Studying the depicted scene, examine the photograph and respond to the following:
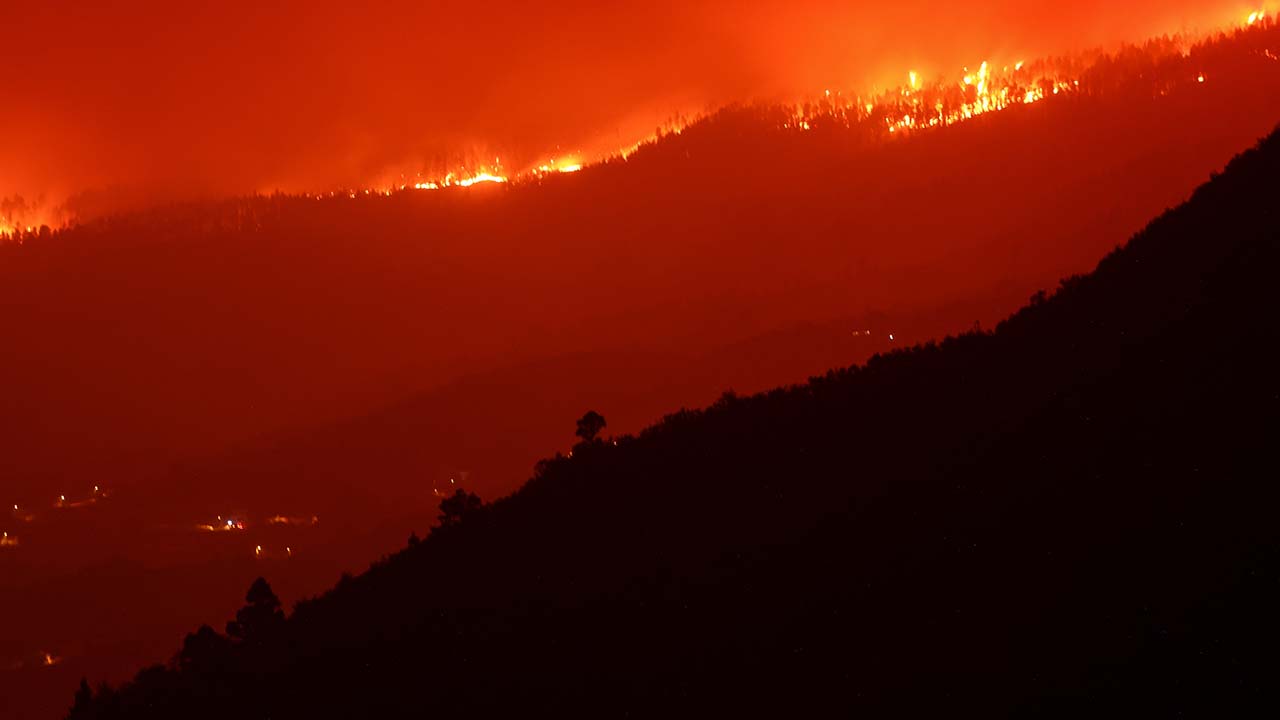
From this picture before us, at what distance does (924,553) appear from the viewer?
17203 mm

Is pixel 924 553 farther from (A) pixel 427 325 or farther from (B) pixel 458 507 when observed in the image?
(A) pixel 427 325

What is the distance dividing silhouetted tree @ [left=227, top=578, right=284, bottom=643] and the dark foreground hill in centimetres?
305

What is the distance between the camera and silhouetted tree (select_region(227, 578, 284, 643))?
3331 cm

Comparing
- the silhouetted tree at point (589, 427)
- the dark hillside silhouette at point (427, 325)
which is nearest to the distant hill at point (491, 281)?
the dark hillside silhouette at point (427, 325)

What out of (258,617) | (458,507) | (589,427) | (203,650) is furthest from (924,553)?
(203,650)

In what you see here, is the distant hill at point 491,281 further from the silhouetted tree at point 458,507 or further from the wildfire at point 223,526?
the silhouetted tree at point 458,507

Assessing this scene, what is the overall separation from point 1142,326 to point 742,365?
287ft

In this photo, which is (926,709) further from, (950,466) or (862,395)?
(862,395)

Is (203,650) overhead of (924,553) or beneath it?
overhead

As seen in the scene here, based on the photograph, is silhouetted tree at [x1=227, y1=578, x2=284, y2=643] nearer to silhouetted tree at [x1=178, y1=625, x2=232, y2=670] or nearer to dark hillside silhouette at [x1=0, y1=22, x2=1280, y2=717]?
silhouetted tree at [x1=178, y1=625, x2=232, y2=670]

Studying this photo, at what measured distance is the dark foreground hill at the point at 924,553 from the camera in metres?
13.1

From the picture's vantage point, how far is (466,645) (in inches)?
878

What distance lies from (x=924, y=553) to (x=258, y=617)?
21.7 m

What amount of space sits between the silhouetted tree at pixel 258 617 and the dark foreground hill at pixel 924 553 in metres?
3.05
